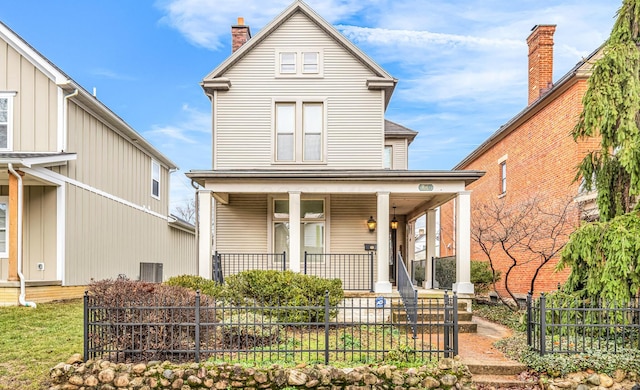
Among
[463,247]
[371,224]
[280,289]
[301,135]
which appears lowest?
[280,289]

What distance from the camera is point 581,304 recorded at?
356 inches

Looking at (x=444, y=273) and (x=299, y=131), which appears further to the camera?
(x=444, y=273)

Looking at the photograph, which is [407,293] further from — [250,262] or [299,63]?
[299,63]

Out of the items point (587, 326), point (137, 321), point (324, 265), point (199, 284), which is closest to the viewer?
point (137, 321)

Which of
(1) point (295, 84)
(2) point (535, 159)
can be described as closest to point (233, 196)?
(1) point (295, 84)

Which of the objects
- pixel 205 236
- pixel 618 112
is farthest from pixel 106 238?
pixel 618 112

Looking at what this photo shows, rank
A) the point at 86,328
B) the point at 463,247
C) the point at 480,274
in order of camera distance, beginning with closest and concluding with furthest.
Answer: the point at 86,328 → the point at 463,247 → the point at 480,274

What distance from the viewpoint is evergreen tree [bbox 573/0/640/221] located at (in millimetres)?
8633

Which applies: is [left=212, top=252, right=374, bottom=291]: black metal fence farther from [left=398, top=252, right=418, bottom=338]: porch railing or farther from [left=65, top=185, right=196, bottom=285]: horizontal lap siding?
[left=65, top=185, right=196, bottom=285]: horizontal lap siding

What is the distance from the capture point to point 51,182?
12.7m

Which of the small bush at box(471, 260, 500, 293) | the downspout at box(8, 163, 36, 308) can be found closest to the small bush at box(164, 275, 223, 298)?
the downspout at box(8, 163, 36, 308)

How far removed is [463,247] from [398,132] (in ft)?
18.3

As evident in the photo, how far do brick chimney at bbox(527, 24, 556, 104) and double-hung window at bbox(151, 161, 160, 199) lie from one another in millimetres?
15221

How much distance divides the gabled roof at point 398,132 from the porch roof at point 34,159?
9.45 metres
